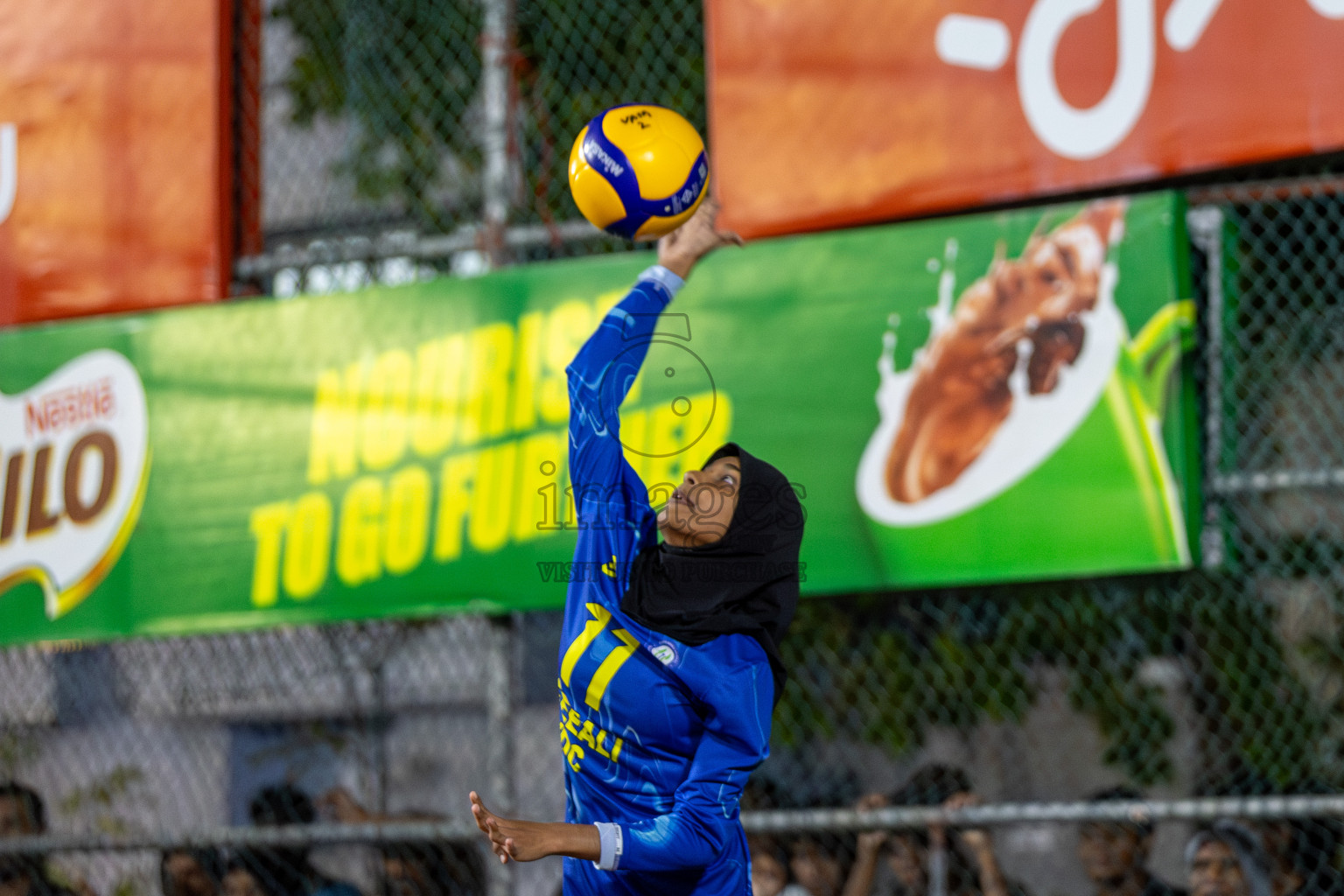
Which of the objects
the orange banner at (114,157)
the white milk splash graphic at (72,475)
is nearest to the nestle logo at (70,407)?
the white milk splash graphic at (72,475)

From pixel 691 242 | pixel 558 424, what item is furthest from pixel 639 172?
pixel 558 424

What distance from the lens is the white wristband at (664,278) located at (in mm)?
3072

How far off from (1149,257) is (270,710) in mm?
5661

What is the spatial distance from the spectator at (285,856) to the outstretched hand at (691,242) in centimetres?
319

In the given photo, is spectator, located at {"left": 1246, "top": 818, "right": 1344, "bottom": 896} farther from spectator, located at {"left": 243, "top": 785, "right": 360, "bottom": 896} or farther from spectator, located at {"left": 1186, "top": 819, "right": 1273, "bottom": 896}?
spectator, located at {"left": 243, "top": 785, "right": 360, "bottom": 896}

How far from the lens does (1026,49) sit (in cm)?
462

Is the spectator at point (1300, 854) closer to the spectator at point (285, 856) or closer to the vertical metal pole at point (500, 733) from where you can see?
the vertical metal pole at point (500, 733)

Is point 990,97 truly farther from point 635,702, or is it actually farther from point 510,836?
point 510,836

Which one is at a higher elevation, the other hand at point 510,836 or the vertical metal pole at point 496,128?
the vertical metal pole at point 496,128

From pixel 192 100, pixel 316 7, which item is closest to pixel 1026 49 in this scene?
pixel 192 100

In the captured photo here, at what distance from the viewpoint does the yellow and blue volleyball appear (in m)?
A: 3.24

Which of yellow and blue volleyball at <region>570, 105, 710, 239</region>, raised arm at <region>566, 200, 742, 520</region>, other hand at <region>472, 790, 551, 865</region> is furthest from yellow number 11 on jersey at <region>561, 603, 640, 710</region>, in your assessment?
yellow and blue volleyball at <region>570, 105, 710, 239</region>

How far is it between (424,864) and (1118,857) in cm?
272

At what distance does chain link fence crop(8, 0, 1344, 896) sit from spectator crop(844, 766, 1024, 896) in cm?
2
